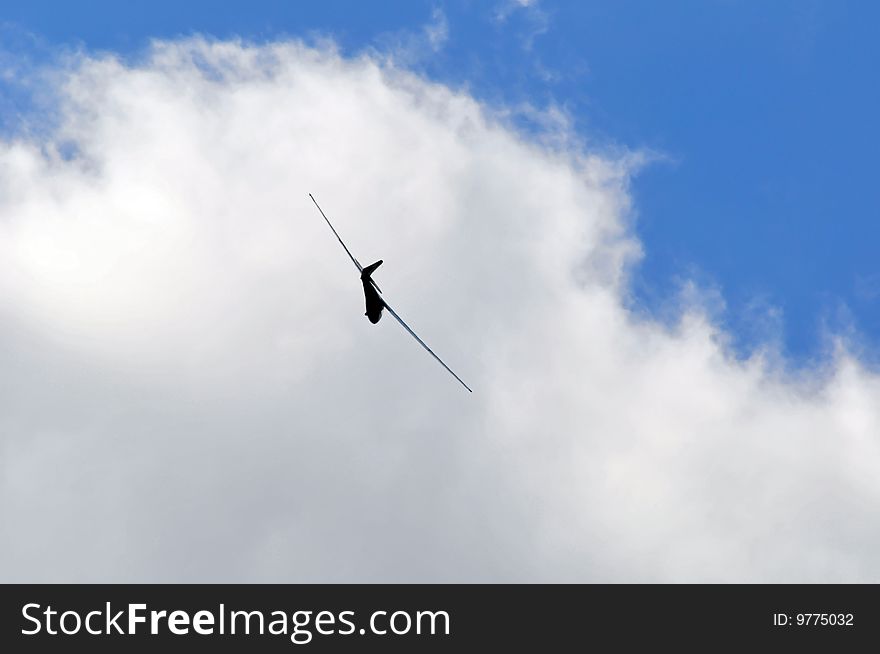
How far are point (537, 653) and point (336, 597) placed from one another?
4454 cm

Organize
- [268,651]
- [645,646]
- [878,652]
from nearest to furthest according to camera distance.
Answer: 1. [268,651]
2. [878,652]
3. [645,646]

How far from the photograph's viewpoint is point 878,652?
150 metres

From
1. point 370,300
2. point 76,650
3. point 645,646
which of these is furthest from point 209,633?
point 645,646

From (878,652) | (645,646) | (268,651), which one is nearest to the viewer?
(268,651)

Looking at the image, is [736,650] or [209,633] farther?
[736,650]

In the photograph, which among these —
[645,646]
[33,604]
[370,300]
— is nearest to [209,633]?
[33,604]

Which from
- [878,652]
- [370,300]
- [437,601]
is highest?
[370,300]

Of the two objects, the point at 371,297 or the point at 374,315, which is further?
the point at 374,315

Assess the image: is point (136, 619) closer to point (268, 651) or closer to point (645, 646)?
point (268, 651)

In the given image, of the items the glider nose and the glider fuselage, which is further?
the glider nose

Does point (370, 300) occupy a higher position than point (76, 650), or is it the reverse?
point (370, 300)

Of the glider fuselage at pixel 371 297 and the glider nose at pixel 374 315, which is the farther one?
the glider nose at pixel 374 315

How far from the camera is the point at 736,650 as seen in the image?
519 ft

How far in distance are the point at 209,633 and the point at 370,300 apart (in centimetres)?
4965
